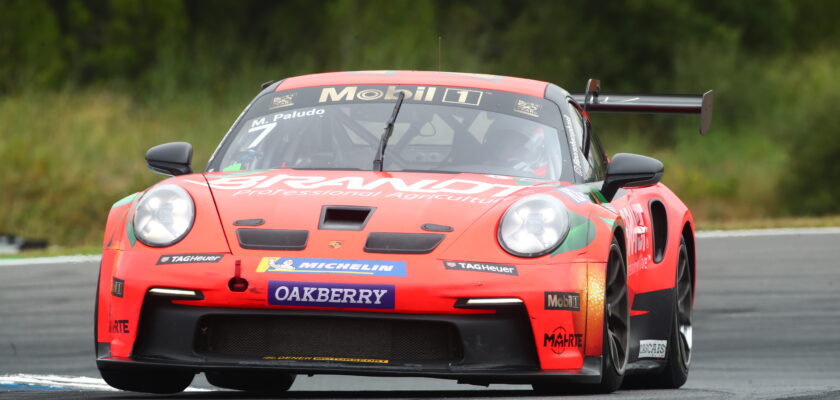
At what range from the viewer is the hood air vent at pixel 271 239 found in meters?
4.79

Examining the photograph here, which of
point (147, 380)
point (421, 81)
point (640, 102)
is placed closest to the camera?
point (147, 380)

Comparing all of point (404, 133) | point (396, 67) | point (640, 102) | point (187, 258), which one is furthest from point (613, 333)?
point (396, 67)

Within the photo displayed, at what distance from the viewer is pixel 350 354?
472cm

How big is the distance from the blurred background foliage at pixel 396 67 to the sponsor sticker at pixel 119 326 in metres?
21.4

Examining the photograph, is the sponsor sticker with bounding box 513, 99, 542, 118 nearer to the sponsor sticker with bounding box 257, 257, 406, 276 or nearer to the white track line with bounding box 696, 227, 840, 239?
the sponsor sticker with bounding box 257, 257, 406, 276

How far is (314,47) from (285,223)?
41495 mm

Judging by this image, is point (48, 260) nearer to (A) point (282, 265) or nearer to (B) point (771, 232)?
(B) point (771, 232)

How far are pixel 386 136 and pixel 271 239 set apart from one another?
3.54ft

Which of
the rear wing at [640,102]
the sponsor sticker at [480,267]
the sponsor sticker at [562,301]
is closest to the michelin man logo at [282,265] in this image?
the sponsor sticker at [480,267]

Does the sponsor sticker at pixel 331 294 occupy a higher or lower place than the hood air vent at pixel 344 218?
lower

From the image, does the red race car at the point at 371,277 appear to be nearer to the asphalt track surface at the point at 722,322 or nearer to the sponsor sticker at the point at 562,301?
the sponsor sticker at the point at 562,301

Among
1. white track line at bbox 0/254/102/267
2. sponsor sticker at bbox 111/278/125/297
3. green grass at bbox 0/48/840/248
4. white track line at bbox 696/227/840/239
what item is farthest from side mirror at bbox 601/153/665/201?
green grass at bbox 0/48/840/248

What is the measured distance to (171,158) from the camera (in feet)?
18.6

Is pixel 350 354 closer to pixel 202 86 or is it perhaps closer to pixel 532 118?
pixel 532 118
